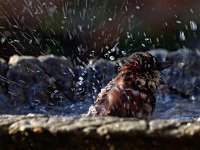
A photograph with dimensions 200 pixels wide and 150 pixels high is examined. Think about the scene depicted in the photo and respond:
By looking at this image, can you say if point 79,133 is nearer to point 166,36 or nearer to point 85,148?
point 85,148

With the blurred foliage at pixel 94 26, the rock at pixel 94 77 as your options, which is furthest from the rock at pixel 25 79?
the blurred foliage at pixel 94 26

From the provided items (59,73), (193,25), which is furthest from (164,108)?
(193,25)

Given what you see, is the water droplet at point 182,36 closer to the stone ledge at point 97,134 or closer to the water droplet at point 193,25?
the water droplet at point 193,25

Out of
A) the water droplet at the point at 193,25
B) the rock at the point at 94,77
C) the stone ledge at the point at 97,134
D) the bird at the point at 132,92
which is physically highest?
the water droplet at the point at 193,25

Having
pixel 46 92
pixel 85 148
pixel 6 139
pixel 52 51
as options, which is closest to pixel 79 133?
pixel 85 148

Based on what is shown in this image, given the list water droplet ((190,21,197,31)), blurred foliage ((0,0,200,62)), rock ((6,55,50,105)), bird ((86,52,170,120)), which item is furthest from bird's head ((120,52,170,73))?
water droplet ((190,21,197,31))
